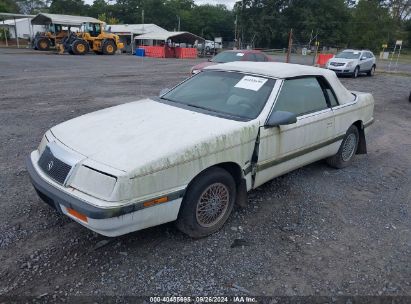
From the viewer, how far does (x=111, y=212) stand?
2508 millimetres

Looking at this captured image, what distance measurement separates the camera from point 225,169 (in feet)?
11.1

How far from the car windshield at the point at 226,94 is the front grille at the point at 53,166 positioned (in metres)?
1.54

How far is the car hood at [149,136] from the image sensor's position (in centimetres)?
272

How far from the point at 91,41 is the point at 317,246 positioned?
3110cm

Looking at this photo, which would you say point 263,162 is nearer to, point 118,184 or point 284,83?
point 284,83

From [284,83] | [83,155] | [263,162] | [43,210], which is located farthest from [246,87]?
[43,210]

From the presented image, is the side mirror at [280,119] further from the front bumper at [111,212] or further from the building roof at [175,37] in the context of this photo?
the building roof at [175,37]

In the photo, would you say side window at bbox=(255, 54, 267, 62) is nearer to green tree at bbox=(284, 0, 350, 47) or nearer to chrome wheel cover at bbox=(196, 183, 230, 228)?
chrome wheel cover at bbox=(196, 183, 230, 228)

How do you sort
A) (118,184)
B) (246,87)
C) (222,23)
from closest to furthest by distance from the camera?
(118,184) → (246,87) → (222,23)

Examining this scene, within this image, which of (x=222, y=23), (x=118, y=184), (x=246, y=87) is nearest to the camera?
(x=118, y=184)

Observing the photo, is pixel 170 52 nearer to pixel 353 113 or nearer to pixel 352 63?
pixel 352 63

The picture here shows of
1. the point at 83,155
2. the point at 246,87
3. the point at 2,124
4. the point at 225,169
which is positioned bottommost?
the point at 2,124

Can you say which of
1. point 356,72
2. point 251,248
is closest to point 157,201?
point 251,248

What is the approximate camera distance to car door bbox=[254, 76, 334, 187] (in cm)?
366
